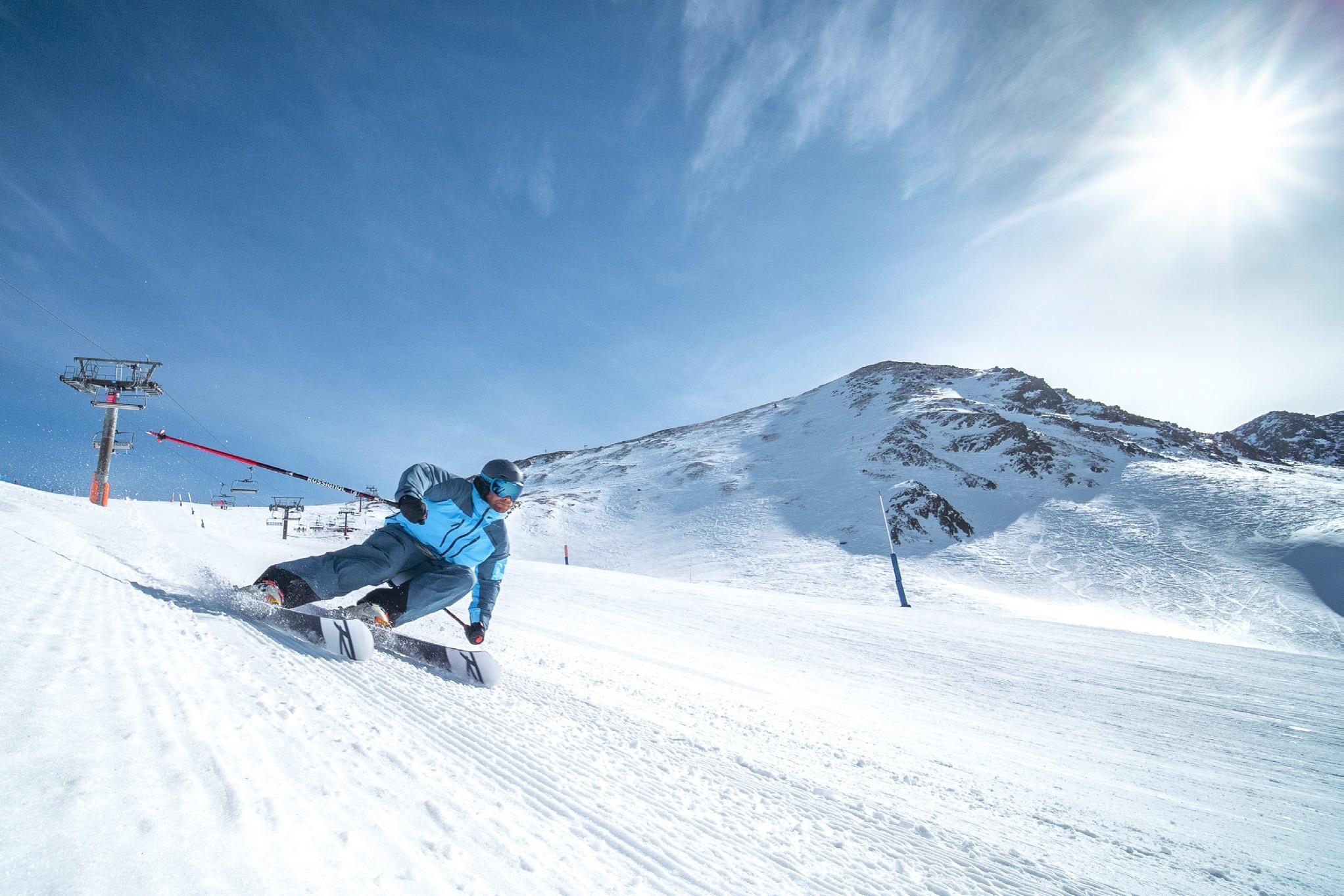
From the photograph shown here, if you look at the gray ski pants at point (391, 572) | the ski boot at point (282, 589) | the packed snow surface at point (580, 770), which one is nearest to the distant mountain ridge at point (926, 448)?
the packed snow surface at point (580, 770)

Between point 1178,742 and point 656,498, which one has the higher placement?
point 656,498

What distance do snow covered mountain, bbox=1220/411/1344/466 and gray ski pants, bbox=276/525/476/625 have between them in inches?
6658

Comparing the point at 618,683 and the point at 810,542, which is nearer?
the point at 618,683

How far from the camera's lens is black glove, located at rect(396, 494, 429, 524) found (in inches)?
144

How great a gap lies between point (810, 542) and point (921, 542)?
23.7 feet

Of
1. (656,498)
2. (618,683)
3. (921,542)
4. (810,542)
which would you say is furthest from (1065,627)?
(656,498)

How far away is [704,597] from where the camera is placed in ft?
36.3

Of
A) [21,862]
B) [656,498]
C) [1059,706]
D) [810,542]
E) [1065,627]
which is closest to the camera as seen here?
[21,862]

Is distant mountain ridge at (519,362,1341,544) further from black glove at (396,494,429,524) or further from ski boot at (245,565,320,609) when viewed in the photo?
ski boot at (245,565,320,609)

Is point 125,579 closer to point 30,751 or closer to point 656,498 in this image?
point 30,751

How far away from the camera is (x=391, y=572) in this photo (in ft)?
12.7

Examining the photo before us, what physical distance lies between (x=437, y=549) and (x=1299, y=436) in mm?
198154

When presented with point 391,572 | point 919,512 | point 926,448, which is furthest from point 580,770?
point 926,448

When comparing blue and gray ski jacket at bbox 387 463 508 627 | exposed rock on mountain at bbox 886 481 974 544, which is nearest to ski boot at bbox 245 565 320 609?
blue and gray ski jacket at bbox 387 463 508 627
